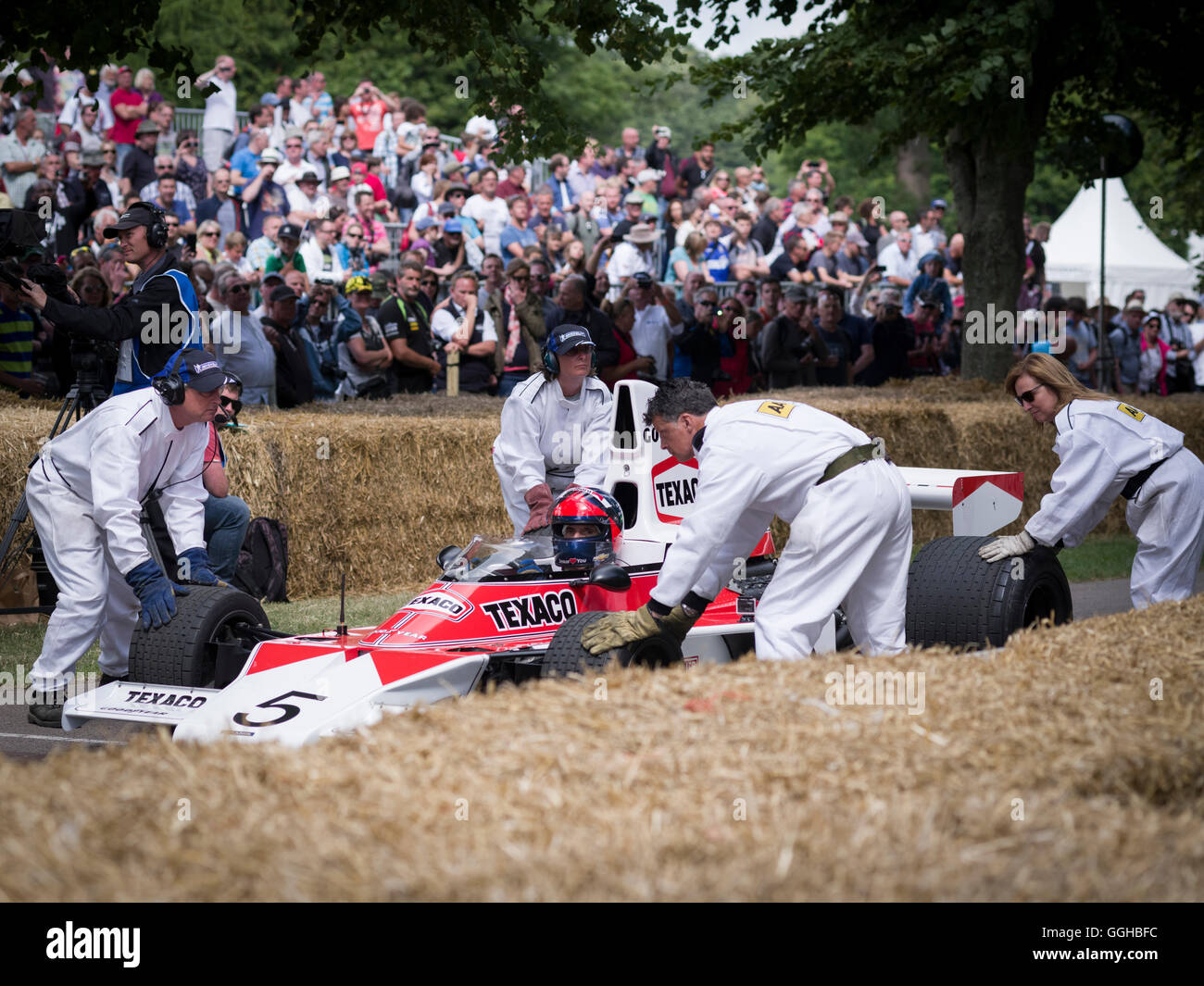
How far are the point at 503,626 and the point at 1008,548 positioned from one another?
243 cm

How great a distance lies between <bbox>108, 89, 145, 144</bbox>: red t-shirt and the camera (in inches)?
641

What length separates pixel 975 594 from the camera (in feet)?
22.3

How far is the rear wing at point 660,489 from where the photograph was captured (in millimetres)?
7285

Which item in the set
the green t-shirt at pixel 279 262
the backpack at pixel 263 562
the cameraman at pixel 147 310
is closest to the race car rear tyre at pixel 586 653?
the cameraman at pixel 147 310

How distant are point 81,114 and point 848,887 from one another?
1556 cm

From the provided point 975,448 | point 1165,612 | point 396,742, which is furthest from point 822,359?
point 396,742

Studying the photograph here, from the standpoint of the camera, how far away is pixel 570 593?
6746 mm

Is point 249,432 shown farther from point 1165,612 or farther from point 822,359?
point 822,359

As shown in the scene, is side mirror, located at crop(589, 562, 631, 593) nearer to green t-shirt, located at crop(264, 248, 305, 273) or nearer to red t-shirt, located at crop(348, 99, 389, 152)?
green t-shirt, located at crop(264, 248, 305, 273)

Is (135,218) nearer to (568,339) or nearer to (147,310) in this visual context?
(147,310)

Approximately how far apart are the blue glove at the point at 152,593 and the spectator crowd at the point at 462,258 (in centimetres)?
477

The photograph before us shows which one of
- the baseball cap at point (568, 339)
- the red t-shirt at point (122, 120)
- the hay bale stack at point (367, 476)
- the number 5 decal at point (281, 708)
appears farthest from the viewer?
the red t-shirt at point (122, 120)

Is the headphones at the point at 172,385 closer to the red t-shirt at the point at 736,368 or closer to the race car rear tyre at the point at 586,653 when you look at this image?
the race car rear tyre at the point at 586,653

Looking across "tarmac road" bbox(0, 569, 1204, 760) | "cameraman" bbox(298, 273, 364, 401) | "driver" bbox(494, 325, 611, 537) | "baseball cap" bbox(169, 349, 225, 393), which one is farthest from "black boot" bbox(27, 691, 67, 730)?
"cameraman" bbox(298, 273, 364, 401)
